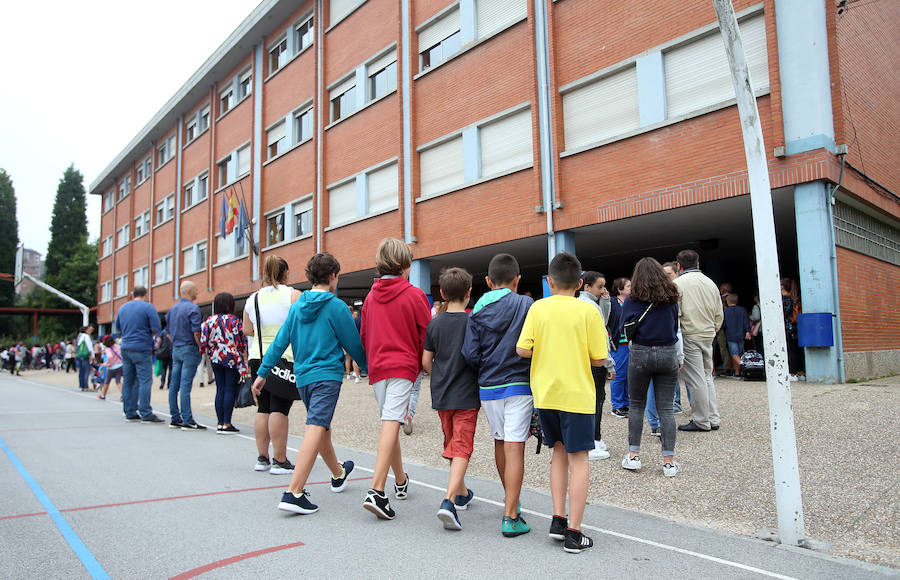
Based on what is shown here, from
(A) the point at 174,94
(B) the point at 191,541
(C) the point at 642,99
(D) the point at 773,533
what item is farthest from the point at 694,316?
(A) the point at 174,94

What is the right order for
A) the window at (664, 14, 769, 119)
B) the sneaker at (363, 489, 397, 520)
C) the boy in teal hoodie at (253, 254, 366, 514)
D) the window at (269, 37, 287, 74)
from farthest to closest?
the window at (269, 37, 287, 74), the window at (664, 14, 769, 119), the boy in teal hoodie at (253, 254, 366, 514), the sneaker at (363, 489, 397, 520)

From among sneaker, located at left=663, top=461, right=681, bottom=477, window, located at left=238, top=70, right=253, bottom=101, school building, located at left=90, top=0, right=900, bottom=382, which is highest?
window, located at left=238, top=70, right=253, bottom=101

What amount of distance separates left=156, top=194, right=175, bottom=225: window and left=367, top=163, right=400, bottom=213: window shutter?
61.4 feet

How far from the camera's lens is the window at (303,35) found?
22.6 metres

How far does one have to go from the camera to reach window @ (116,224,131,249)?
40225 mm

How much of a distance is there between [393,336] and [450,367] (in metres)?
0.50

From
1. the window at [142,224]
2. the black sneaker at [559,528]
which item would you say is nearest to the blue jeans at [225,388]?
the black sneaker at [559,528]

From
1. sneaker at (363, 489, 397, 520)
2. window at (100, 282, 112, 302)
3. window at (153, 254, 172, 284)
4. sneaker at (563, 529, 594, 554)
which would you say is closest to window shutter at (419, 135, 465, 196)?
sneaker at (363, 489, 397, 520)

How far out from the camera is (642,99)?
39.3ft

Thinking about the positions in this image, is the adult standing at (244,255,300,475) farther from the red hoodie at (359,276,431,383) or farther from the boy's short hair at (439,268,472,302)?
the boy's short hair at (439,268,472,302)

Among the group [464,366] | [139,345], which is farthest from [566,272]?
[139,345]

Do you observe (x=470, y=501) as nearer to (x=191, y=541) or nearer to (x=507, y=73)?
(x=191, y=541)

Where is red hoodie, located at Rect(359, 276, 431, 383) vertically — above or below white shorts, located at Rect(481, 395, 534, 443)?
above

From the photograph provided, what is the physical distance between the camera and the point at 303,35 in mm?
23172
